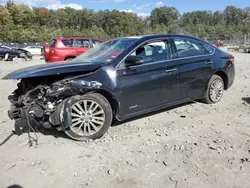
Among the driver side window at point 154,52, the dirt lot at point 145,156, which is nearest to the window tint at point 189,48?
the driver side window at point 154,52

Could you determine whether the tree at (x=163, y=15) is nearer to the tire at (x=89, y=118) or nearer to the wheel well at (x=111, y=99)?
the wheel well at (x=111, y=99)

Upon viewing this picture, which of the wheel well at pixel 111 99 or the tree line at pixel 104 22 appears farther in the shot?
the tree line at pixel 104 22

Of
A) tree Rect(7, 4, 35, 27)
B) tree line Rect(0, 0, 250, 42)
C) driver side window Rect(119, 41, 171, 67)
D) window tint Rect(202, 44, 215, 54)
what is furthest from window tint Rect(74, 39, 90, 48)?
tree Rect(7, 4, 35, 27)

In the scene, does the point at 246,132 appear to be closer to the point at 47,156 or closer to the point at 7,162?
the point at 47,156

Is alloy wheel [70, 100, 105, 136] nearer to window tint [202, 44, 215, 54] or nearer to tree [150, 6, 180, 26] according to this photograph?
window tint [202, 44, 215, 54]

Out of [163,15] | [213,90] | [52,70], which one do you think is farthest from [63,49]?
[163,15]

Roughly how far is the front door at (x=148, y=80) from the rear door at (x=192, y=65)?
0.66 ft

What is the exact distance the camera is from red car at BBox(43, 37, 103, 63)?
12078 millimetres

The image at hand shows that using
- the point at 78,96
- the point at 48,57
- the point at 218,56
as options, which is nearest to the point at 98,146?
A: the point at 78,96

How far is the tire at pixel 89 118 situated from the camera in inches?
164

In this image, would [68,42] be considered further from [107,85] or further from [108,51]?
[107,85]

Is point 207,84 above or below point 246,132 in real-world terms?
above

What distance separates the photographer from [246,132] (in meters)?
4.42

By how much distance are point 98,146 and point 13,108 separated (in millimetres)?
1481
